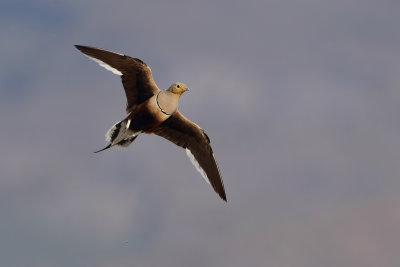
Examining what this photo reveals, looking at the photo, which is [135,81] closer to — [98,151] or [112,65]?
[112,65]

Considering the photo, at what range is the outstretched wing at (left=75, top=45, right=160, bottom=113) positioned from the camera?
2292 centimetres

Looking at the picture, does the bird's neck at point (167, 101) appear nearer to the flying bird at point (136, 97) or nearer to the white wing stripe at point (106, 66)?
the flying bird at point (136, 97)

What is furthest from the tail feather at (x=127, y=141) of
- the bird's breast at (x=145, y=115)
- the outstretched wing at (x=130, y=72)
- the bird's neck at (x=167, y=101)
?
the bird's neck at (x=167, y=101)

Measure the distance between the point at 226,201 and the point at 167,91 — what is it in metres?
5.47

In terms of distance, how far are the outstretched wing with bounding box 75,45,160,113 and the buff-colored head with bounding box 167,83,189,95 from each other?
0.64 metres

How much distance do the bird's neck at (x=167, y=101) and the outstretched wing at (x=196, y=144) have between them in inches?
56.8

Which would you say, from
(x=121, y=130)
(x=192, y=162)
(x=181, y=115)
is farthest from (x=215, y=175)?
(x=121, y=130)

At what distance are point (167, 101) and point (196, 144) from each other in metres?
3.24

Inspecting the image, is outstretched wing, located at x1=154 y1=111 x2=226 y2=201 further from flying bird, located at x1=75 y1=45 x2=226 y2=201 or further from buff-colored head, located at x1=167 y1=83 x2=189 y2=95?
buff-colored head, located at x1=167 y1=83 x2=189 y2=95

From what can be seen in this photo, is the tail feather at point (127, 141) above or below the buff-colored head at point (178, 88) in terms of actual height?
below

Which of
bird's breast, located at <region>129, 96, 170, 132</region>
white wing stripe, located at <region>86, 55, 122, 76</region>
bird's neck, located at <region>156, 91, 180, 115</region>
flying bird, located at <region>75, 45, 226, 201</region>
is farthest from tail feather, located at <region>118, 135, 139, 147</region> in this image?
white wing stripe, located at <region>86, 55, 122, 76</region>

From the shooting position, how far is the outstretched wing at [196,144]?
2494 centimetres

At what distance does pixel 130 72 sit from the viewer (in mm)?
23188

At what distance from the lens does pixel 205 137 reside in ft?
82.9
